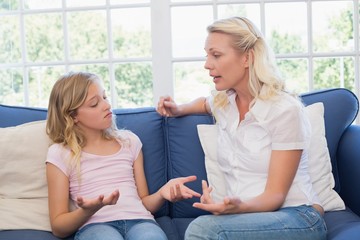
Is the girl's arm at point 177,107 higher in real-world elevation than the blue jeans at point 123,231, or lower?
higher

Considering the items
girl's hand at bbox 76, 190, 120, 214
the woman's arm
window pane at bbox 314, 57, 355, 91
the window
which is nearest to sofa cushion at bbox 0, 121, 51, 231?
girl's hand at bbox 76, 190, 120, 214

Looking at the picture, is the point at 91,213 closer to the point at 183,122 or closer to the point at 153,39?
the point at 183,122

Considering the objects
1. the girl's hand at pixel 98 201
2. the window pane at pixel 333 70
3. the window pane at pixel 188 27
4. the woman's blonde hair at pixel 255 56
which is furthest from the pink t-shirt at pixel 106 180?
the window pane at pixel 333 70

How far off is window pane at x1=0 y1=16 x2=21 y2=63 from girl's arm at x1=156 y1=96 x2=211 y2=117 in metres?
1.37

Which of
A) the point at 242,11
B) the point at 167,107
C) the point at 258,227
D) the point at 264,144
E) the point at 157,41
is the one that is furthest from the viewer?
the point at 242,11

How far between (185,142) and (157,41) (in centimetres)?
91

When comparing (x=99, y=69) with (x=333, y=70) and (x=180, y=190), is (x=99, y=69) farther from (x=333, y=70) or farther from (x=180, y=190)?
(x=180, y=190)

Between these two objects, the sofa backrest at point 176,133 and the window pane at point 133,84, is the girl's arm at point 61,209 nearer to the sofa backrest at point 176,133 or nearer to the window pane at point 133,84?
the sofa backrest at point 176,133

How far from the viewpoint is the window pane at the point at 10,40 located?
347cm

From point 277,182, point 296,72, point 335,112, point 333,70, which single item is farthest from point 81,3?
point 277,182

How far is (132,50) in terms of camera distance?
368 centimetres

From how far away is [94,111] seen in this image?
2229 millimetres

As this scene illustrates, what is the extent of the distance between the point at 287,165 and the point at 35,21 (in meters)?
2.08

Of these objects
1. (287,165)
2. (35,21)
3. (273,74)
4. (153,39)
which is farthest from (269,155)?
(35,21)
